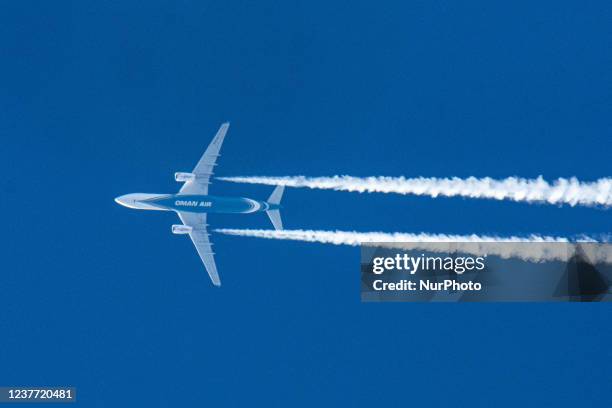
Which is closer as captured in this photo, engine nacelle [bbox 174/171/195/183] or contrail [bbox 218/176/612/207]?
contrail [bbox 218/176/612/207]

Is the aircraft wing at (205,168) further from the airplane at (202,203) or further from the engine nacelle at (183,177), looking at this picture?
the engine nacelle at (183,177)

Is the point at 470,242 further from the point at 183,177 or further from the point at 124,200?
the point at 124,200

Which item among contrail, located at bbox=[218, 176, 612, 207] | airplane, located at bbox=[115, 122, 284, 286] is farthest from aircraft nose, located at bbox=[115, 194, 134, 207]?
contrail, located at bbox=[218, 176, 612, 207]

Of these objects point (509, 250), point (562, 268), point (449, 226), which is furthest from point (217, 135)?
point (562, 268)

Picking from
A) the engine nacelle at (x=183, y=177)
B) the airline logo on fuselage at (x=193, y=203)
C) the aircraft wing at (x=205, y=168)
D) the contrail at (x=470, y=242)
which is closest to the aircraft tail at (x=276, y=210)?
the contrail at (x=470, y=242)

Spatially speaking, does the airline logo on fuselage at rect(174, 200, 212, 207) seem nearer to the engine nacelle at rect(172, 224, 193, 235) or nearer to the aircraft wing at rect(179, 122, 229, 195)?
the aircraft wing at rect(179, 122, 229, 195)

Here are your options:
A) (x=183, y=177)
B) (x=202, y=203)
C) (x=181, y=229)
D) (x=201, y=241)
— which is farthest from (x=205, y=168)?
(x=201, y=241)

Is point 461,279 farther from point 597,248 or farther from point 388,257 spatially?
point 597,248
